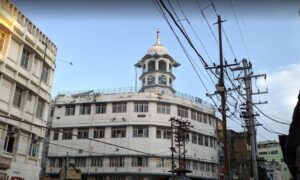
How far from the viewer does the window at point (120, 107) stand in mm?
45094

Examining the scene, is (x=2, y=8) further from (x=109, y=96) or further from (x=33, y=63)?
(x=109, y=96)

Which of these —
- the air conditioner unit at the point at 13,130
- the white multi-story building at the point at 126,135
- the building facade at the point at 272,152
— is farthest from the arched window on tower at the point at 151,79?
the building facade at the point at 272,152

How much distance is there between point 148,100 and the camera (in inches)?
1764

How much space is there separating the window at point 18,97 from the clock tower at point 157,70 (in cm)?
3008

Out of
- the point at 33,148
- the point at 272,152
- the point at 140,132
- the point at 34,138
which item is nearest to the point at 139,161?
the point at 140,132

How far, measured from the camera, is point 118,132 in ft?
145

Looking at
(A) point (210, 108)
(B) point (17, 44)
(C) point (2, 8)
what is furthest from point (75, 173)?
(A) point (210, 108)

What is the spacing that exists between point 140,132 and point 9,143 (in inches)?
921

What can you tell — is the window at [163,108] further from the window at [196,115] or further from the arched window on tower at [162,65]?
the arched window on tower at [162,65]

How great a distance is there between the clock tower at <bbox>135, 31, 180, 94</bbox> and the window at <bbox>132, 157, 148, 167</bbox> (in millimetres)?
13446

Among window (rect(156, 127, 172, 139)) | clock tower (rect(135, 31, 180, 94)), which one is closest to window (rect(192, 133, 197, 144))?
window (rect(156, 127, 172, 139))

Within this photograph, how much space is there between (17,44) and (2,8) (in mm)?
2964

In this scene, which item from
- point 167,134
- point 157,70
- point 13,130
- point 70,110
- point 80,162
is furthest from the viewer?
point 157,70

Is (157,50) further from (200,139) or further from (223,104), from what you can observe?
(223,104)
